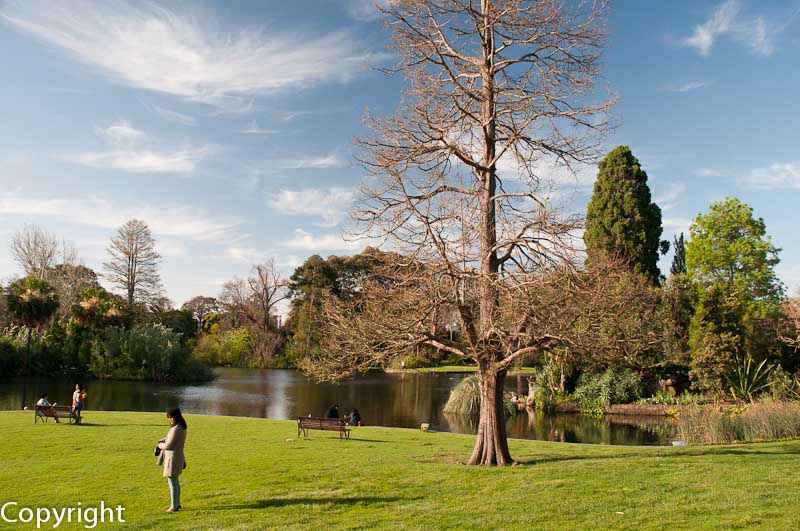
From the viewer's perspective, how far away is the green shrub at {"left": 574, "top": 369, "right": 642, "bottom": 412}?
28.9 meters

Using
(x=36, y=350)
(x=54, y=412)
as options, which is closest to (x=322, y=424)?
(x=54, y=412)

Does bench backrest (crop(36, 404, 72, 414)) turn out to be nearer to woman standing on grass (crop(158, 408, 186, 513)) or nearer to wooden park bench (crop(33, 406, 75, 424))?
wooden park bench (crop(33, 406, 75, 424))

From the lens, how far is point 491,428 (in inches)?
450

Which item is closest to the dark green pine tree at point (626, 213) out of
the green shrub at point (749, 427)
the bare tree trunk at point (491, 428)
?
the green shrub at point (749, 427)

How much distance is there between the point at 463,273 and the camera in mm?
10641

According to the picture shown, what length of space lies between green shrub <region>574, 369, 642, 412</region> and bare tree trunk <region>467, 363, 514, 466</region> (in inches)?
751

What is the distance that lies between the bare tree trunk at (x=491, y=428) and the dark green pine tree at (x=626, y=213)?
23.9 metres

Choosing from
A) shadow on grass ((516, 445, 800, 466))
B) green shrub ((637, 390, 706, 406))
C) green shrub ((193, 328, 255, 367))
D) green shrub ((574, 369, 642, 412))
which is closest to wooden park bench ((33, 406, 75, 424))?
shadow on grass ((516, 445, 800, 466))

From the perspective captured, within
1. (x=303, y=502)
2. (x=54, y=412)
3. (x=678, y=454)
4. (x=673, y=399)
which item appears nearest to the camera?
(x=303, y=502)

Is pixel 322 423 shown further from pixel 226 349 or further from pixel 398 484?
pixel 226 349

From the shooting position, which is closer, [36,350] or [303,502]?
[303,502]

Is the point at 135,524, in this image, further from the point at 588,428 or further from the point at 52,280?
the point at 52,280

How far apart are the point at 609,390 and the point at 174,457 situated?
82.9 feet

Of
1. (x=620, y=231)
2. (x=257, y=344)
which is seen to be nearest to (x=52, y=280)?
(x=257, y=344)
